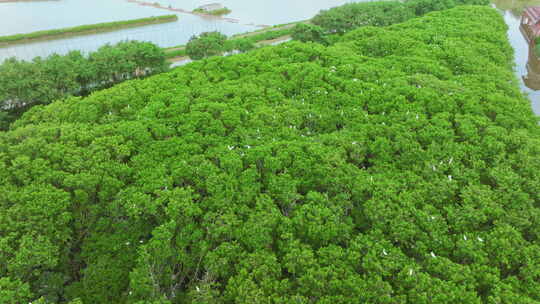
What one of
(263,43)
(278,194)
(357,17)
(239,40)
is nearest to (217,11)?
(263,43)

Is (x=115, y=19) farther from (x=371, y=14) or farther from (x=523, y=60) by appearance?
(x=523, y=60)

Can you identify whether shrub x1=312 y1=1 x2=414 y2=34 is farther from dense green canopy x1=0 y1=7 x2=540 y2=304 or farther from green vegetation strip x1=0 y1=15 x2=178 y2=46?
dense green canopy x1=0 y1=7 x2=540 y2=304

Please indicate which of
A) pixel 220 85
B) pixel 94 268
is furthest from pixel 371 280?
pixel 220 85

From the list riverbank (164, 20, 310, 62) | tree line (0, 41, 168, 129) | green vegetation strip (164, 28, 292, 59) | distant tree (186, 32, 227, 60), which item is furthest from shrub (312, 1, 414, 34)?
tree line (0, 41, 168, 129)

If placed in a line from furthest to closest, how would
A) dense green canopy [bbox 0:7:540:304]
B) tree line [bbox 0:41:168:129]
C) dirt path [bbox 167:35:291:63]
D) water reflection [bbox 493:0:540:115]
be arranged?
dirt path [bbox 167:35:291:63], water reflection [bbox 493:0:540:115], tree line [bbox 0:41:168:129], dense green canopy [bbox 0:7:540:304]

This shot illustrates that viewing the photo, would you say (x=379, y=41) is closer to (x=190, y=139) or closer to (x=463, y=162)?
(x=463, y=162)
